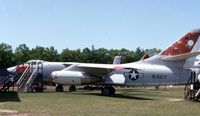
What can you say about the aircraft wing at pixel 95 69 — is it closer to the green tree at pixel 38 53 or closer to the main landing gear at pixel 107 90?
the main landing gear at pixel 107 90

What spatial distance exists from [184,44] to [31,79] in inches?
478

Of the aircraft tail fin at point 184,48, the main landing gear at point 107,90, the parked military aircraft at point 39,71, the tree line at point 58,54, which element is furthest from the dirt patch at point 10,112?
the tree line at point 58,54

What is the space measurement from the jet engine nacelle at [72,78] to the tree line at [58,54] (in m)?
57.2

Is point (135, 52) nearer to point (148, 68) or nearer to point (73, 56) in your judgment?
point (73, 56)

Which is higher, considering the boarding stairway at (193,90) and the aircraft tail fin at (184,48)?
the aircraft tail fin at (184,48)

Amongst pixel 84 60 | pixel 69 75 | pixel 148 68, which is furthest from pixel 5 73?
pixel 84 60

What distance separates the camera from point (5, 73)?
37.0 m

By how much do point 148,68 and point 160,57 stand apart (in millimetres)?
1336

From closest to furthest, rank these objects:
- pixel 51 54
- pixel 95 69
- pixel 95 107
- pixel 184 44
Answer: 1. pixel 95 107
2. pixel 184 44
3. pixel 95 69
4. pixel 51 54

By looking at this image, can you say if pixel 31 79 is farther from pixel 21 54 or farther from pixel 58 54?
pixel 58 54

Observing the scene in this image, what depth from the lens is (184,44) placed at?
111 feet

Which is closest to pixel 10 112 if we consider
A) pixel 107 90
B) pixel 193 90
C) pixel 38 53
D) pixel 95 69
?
pixel 193 90

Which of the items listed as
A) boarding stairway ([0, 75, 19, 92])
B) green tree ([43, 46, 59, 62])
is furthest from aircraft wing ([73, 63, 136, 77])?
green tree ([43, 46, 59, 62])

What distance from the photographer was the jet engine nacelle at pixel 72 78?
34125 mm
